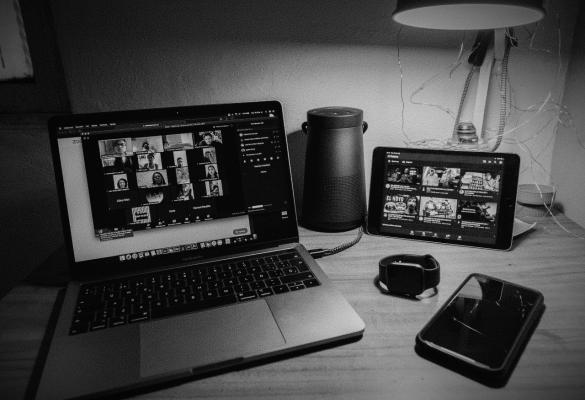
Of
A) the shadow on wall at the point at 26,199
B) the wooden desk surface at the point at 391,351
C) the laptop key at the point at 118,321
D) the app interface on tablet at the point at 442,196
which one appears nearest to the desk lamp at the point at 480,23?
the app interface on tablet at the point at 442,196

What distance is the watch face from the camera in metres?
0.69

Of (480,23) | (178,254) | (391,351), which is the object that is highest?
(480,23)

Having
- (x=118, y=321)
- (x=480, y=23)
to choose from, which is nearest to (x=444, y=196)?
(x=480, y=23)

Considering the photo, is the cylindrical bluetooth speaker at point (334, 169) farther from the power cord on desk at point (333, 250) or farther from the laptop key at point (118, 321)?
the laptop key at point (118, 321)

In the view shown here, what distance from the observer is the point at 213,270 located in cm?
76

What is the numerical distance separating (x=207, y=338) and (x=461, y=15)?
0.70 m

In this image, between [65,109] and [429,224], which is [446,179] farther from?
[65,109]

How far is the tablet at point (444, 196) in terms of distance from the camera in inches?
33.6

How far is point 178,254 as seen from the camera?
2.56ft

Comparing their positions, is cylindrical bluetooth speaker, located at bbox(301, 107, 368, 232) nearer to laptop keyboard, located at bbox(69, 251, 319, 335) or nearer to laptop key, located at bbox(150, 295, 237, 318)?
laptop keyboard, located at bbox(69, 251, 319, 335)

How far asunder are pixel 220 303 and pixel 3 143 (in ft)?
2.35

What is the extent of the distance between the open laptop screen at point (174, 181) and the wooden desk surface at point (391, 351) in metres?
0.14

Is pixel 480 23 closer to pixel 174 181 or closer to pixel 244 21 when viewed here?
pixel 244 21

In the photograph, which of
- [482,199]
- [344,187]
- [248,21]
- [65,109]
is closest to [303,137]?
[344,187]
